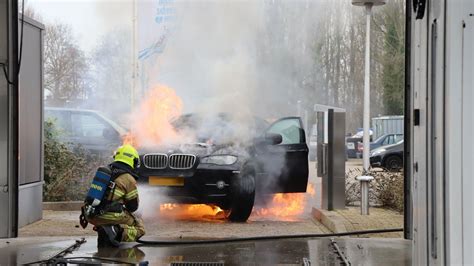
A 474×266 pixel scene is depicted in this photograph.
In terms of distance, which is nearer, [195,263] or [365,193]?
[195,263]

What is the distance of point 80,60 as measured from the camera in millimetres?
23969

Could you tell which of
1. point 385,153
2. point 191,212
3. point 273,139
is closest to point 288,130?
point 273,139

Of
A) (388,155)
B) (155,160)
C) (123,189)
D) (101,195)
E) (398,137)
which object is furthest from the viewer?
(398,137)

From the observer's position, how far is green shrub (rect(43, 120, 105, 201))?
13508mm

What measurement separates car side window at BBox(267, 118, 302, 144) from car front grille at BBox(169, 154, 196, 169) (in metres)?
1.77

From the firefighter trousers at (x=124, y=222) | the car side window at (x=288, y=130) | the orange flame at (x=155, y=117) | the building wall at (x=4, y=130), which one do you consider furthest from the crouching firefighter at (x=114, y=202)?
the car side window at (x=288, y=130)

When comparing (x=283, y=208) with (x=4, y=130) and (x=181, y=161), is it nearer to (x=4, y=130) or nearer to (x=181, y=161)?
(x=181, y=161)

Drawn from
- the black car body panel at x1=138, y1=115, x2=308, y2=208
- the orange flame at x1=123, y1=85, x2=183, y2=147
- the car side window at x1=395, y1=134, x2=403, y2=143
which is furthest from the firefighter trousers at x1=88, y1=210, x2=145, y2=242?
the car side window at x1=395, y1=134, x2=403, y2=143

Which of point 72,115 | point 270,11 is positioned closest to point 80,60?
point 72,115

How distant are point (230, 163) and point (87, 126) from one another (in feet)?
15.4

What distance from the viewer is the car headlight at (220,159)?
11.5 m

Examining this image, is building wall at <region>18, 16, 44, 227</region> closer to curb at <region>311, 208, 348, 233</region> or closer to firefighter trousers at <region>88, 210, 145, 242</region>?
firefighter trousers at <region>88, 210, 145, 242</region>

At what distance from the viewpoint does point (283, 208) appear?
13.2 m

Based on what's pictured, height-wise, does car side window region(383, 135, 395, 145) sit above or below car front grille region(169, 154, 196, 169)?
above
